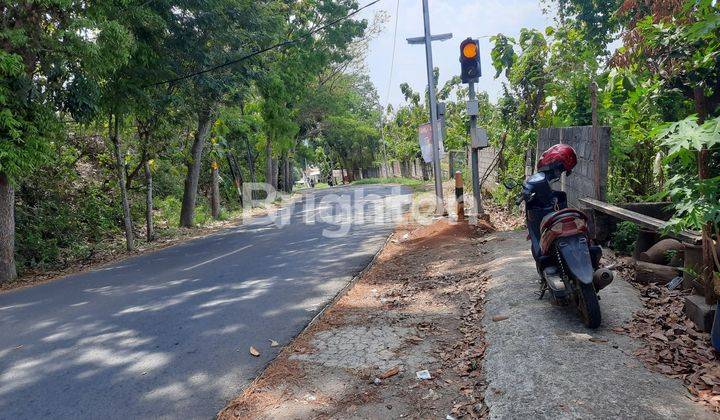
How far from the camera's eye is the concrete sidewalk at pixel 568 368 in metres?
3.26

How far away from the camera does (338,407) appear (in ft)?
12.6

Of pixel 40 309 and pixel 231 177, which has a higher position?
pixel 231 177

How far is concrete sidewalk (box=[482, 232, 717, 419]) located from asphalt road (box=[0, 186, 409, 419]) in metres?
2.09

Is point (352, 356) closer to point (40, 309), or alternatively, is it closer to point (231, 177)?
point (40, 309)

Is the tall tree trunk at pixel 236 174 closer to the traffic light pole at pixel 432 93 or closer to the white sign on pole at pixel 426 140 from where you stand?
the white sign on pole at pixel 426 140

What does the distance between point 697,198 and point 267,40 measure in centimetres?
1638

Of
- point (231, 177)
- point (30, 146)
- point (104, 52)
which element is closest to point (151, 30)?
point (104, 52)

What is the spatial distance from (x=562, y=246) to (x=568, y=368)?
117cm

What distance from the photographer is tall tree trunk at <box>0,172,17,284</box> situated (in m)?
11.4

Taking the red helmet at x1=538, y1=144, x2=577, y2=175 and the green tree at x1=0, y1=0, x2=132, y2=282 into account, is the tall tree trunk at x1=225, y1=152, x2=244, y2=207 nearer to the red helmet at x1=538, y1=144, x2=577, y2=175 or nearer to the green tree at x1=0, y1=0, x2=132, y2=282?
the green tree at x1=0, y1=0, x2=132, y2=282

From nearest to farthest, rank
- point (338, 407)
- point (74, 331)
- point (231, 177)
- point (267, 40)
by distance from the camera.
A: point (338, 407) < point (74, 331) < point (267, 40) < point (231, 177)

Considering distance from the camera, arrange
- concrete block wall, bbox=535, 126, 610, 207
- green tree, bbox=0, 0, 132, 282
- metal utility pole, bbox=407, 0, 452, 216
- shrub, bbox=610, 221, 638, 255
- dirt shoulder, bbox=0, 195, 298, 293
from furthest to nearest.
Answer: metal utility pole, bbox=407, 0, 452, 216 < dirt shoulder, bbox=0, 195, 298, 293 < green tree, bbox=0, 0, 132, 282 < concrete block wall, bbox=535, 126, 610, 207 < shrub, bbox=610, 221, 638, 255

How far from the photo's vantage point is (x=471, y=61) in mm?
10500

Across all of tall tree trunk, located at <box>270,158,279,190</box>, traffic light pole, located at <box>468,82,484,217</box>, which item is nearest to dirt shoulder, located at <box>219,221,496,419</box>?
traffic light pole, located at <box>468,82,484,217</box>
